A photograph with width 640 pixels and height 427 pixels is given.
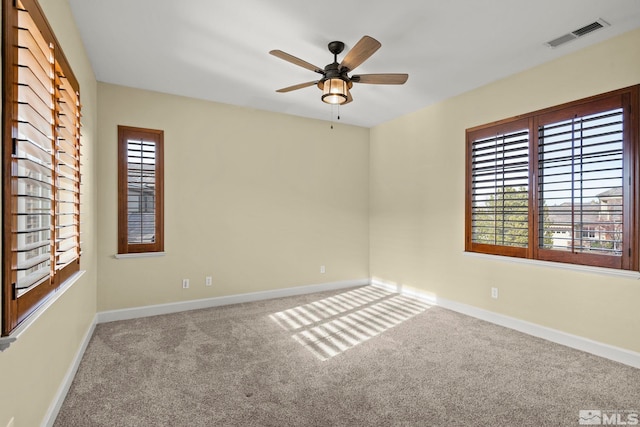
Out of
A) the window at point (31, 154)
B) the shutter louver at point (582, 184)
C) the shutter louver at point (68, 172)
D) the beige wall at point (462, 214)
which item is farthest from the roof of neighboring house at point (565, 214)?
the shutter louver at point (68, 172)

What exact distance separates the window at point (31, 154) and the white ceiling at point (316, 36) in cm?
81

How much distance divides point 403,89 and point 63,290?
12.7 ft

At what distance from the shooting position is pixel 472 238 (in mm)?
4109

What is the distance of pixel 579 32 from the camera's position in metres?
2.77

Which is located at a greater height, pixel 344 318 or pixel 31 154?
pixel 31 154

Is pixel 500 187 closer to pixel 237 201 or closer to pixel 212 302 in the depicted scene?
pixel 237 201

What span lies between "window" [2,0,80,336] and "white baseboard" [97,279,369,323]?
1.64 meters

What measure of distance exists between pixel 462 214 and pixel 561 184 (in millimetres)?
1170

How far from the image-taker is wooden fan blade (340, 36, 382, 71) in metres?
2.32

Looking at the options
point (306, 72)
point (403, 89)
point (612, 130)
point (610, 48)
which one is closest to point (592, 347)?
point (612, 130)

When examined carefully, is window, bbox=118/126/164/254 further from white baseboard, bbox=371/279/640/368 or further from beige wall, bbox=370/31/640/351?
white baseboard, bbox=371/279/640/368

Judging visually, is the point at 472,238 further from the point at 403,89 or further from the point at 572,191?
the point at 403,89

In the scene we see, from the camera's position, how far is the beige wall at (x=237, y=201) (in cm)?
389

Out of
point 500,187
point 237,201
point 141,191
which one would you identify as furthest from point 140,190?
point 500,187
